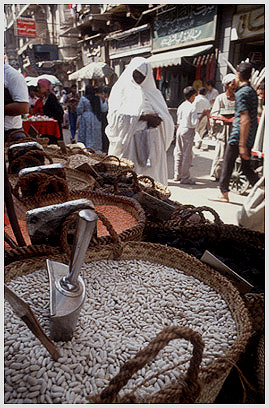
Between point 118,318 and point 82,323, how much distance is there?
11 centimetres

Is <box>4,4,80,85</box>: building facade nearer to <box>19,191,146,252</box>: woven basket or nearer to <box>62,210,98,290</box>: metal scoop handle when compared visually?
<box>19,191,146,252</box>: woven basket

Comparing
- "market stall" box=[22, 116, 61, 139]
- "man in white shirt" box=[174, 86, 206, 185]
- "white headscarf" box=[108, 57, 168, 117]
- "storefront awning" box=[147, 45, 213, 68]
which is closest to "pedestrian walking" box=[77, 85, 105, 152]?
"market stall" box=[22, 116, 61, 139]

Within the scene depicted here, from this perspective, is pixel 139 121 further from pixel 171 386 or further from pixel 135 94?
pixel 171 386

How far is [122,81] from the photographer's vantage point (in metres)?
3.81

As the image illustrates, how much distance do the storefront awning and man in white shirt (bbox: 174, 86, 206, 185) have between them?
10.9 ft

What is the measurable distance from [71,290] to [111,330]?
18 centimetres

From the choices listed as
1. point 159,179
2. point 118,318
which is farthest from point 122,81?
point 118,318

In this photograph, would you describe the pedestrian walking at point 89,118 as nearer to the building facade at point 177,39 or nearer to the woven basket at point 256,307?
the building facade at point 177,39

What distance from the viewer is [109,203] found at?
5.44ft

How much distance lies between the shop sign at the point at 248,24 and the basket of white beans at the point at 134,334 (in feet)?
23.8

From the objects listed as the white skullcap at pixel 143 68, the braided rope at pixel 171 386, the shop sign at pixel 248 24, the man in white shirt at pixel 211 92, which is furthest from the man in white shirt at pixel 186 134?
the braided rope at pixel 171 386

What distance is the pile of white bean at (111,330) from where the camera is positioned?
2.19 feet

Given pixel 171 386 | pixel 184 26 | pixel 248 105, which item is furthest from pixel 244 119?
pixel 184 26

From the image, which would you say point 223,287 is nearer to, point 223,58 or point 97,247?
point 97,247
